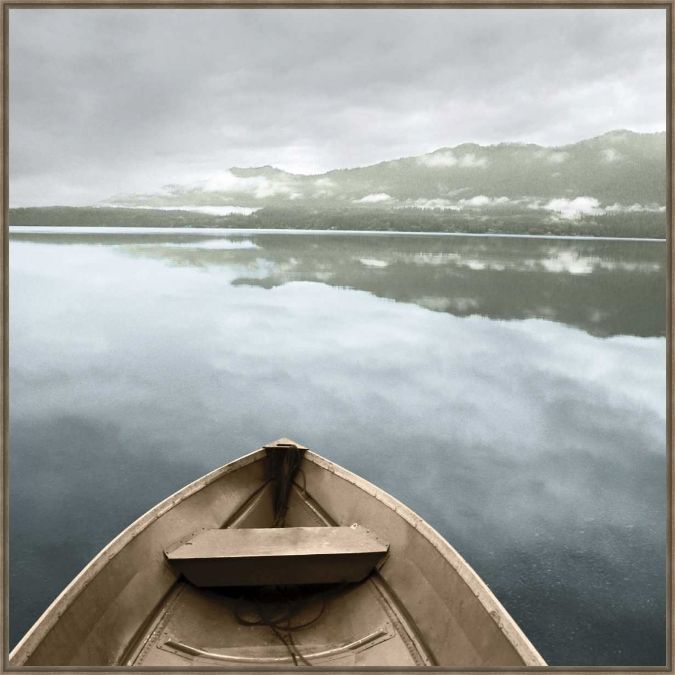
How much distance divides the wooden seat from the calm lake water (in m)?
2.24

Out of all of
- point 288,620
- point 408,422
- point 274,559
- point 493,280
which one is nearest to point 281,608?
point 288,620

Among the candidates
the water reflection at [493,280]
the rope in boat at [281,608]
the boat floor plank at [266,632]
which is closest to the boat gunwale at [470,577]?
the boat floor plank at [266,632]

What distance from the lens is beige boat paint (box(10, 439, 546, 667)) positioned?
3248mm

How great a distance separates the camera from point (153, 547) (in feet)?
13.9

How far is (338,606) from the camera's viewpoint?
4270mm

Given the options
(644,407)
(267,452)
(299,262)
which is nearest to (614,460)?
(644,407)

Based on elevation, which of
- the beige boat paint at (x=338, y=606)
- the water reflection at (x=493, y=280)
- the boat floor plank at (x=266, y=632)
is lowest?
the boat floor plank at (x=266, y=632)

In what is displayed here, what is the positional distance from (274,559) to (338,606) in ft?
2.17

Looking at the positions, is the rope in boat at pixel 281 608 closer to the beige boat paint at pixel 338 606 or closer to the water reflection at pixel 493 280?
the beige boat paint at pixel 338 606

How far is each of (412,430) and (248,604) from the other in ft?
22.9

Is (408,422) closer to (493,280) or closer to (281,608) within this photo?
(281,608)

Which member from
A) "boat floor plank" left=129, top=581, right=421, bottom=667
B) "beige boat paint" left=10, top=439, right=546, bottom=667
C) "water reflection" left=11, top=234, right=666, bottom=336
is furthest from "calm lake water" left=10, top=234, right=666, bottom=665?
"boat floor plank" left=129, top=581, right=421, bottom=667

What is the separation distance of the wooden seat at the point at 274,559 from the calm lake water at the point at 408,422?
224 cm

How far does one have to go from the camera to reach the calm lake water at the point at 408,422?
20.1ft
